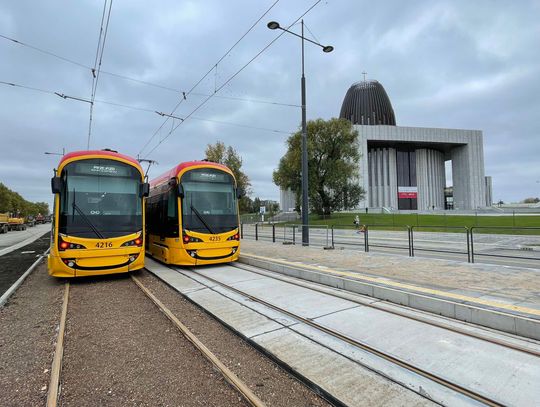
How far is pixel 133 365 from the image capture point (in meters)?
4.00

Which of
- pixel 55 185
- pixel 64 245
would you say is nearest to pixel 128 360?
pixel 64 245

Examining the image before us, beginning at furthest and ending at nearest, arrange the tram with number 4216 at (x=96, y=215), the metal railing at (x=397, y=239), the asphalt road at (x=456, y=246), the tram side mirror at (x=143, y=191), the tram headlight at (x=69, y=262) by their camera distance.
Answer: the metal railing at (x=397, y=239), the asphalt road at (x=456, y=246), the tram side mirror at (x=143, y=191), the tram with number 4216 at (x=96, y=215), the tram headlight at (x=69, y=262)

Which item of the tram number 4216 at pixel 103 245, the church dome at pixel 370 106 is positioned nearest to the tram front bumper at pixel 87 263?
the tram number 4216 at pixel 103 245

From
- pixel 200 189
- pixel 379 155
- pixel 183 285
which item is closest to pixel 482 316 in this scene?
pixel 183 285

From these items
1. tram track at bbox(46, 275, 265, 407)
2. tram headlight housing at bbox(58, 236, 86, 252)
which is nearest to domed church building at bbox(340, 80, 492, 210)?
tram headlight housing at bbox(58, 236, 86, 252)

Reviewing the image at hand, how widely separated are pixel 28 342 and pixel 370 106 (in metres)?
85.1

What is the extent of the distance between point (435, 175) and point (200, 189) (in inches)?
3155

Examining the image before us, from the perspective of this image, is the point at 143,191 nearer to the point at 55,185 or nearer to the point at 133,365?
the point at 55,185

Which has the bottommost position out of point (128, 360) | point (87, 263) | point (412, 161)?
point (128, 360)

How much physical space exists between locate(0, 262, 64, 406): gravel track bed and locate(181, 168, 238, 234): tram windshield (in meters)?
3.89

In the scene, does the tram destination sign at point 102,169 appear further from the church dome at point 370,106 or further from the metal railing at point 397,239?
the church dome at point 370,106

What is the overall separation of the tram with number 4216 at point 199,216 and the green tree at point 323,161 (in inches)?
1326

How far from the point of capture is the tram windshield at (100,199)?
841 cm

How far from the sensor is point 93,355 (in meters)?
4.31
